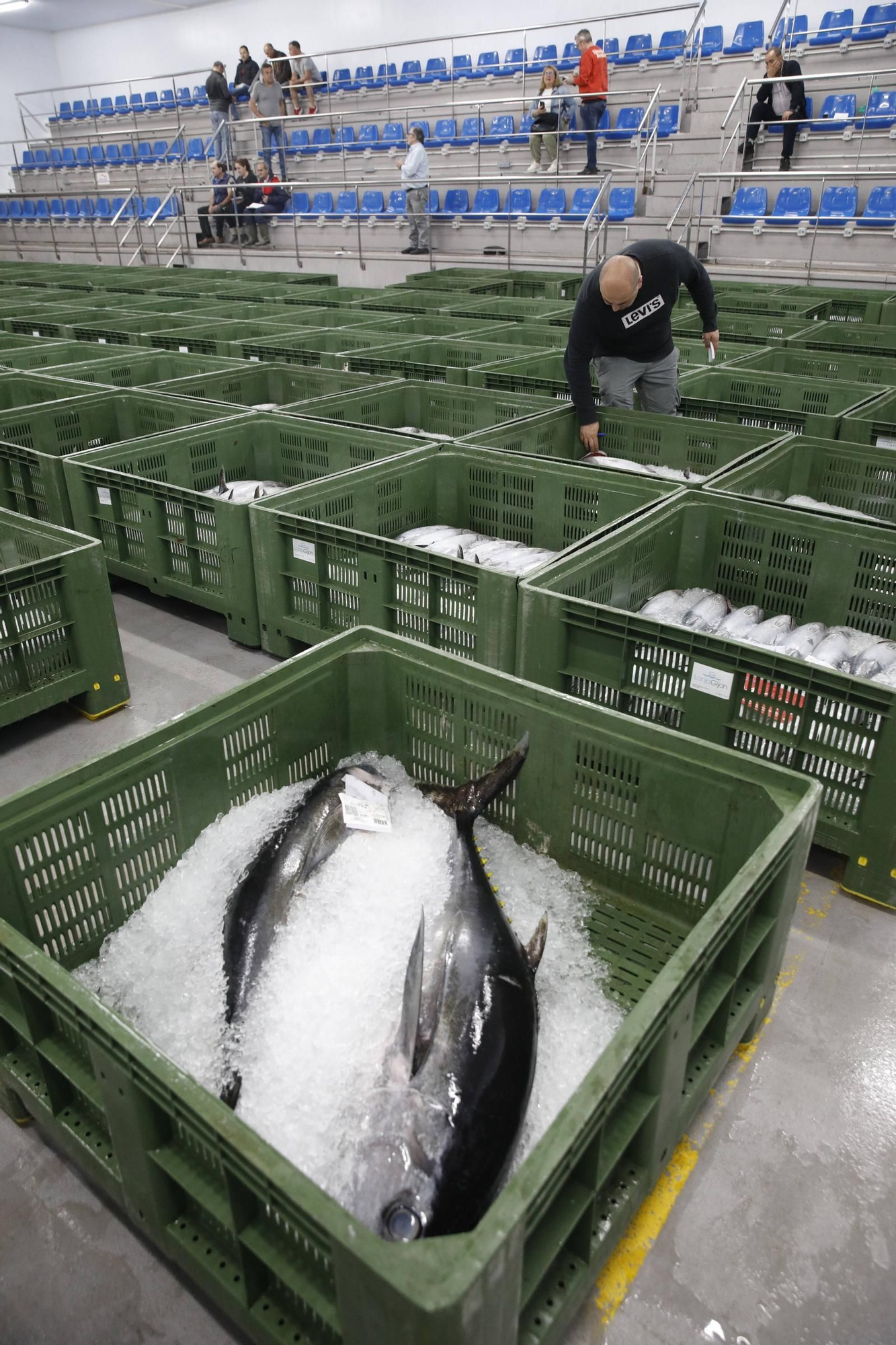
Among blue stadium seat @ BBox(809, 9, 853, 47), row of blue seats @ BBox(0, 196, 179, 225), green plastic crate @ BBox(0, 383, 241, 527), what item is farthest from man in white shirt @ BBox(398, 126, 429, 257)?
green plastic crate @ BBox(0, 383, 241, 527)

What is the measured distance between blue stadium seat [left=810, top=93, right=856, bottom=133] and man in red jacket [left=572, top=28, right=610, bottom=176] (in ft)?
8.48

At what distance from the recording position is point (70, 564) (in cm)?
304

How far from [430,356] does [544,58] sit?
10.4m

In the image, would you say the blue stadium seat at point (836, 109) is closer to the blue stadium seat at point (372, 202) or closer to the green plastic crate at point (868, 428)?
the blue stadium seat at point (372, 202)

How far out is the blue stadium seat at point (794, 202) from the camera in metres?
10.3

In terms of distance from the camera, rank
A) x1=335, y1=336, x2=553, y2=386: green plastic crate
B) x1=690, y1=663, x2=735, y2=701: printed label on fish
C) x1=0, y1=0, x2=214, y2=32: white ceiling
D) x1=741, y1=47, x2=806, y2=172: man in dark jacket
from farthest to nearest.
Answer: x1=0, y1=0, x2=214, y2=32: white ceiling, x1=741, y1=47, x2=806, y2=172: man in dark jacket, x1=335, y1=336, x2=553, y2=386: green plastic crate, x1=690, y1=663, x2=735, y2=701: printed label on fish

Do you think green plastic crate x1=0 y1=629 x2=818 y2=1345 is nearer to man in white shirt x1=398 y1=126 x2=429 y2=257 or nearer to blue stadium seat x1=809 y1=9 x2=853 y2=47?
man in white shirt x1=398 y1=126 x2=429 y2=257

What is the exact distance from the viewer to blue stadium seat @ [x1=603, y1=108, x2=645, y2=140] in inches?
461

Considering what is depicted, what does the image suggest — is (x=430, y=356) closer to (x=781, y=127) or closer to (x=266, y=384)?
(x=266, y=384)

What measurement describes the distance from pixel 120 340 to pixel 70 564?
15.7 feet

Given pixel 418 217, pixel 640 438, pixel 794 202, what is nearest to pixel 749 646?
pixel 640 438

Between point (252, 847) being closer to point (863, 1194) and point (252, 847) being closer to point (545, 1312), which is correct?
point (545, 1312)

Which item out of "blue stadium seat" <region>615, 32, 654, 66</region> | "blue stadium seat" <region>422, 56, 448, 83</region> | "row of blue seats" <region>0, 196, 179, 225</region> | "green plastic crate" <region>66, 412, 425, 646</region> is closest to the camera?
"green plastic crate" <region>66, 412, 425, 646</region>

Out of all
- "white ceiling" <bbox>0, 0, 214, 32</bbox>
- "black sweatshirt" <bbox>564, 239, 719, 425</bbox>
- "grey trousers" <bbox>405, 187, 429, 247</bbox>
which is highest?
"white ceiling" <bbox>0, 0, 214, 32</bbox>
